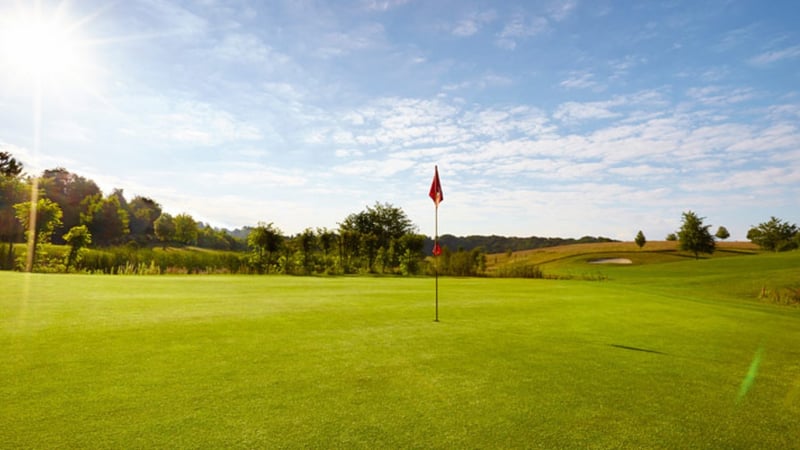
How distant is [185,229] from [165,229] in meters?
5.13

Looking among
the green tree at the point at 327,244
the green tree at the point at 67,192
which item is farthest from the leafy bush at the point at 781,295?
the green tree at the point at 67,192

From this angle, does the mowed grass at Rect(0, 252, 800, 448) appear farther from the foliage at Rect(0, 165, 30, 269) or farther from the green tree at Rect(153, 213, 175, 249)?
the green tree at Rect(153, 213, 175, 249)

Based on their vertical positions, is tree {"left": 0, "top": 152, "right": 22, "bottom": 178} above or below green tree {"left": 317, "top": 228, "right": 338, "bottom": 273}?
above

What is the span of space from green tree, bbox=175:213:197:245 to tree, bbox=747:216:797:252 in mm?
111706

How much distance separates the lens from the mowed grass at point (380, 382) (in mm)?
2934

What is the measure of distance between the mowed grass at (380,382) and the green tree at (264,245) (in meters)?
22.3

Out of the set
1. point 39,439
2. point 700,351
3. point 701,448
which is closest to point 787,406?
point 701,448

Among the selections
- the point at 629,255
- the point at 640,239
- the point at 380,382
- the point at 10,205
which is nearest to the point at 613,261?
the point at 629,255

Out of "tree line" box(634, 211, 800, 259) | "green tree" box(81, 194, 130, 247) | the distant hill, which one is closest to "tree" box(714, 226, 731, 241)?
"tree line" box(634, 211, 800, 259)

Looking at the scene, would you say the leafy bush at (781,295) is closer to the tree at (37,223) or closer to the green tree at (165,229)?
the tree at (37,223)

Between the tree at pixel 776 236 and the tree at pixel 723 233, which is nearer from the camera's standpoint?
the tree at pixel 776 236

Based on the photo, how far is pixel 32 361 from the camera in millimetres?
4441

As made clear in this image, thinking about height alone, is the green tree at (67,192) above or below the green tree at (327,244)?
above

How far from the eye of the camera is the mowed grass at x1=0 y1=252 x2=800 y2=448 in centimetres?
293
